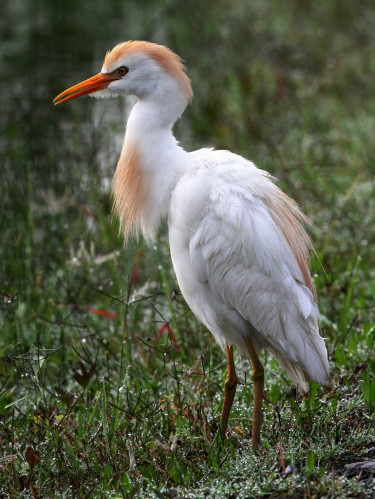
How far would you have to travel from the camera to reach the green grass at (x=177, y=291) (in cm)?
304

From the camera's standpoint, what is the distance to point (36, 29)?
1113 cm

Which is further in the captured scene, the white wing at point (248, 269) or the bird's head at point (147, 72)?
the bird's head at point (147, 72)

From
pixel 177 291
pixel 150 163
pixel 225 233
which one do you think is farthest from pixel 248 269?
pixel 177 291

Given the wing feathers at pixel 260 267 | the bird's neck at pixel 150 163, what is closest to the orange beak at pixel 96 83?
the bird's neck at pixel 150 163

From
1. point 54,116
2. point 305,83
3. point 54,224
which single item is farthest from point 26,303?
point 305,83

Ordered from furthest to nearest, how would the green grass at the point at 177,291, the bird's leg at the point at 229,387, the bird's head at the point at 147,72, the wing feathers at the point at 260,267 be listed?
the bird's head at the point at 147,72, the bird's leg at the point at 229,387, the wing feathers at the point at 260,267, the green grass at the point at 177,291

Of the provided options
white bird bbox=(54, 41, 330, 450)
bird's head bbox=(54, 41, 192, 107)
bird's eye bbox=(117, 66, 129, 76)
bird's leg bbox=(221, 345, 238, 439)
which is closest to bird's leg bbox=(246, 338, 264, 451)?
white bird bbox=(54, 41, 330, 450)

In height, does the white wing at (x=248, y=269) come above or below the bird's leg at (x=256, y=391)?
above

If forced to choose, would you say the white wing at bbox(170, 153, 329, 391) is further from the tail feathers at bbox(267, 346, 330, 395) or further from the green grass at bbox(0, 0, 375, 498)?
the green grass at bbox(0, 0, 375, 498)

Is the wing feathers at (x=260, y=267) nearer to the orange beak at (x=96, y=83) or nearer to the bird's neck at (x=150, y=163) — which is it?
the bird's neck at (x=150, y=163)

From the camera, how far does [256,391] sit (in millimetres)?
3266

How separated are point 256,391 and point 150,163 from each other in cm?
105

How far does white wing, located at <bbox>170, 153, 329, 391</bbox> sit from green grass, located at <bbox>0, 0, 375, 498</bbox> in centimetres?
20

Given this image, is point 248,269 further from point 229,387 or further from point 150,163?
point 150,163
